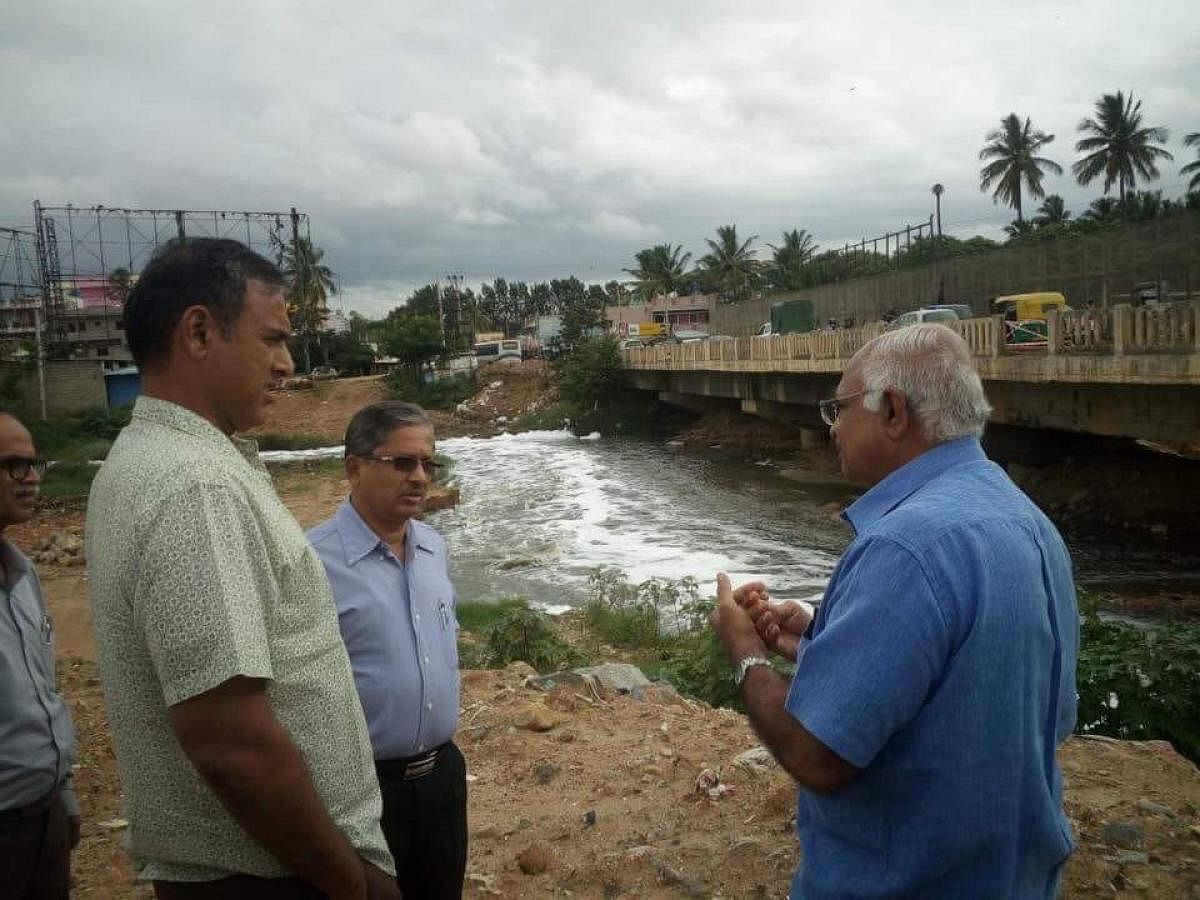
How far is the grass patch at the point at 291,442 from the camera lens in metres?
38.2

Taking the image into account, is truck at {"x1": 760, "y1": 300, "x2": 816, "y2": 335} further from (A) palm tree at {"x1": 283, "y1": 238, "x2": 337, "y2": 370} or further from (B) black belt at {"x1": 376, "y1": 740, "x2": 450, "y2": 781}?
(B) black belt at {"x1": 376, "y1": 740, "x2": 450, "y2": 781}

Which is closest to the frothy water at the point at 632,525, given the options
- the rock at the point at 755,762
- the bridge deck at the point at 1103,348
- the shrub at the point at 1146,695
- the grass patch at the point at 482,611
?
the grass patch at the point at 482,611

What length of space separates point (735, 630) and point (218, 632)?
43.4 inches

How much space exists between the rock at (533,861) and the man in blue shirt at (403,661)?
3.72 ft

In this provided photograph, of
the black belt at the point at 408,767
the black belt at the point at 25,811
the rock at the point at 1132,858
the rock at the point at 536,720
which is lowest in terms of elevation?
the rock at the point at 536,720

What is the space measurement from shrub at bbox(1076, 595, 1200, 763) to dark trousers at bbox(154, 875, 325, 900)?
4.66 metres

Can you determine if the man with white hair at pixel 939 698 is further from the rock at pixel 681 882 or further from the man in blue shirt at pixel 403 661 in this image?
the rock at pixel 681 882

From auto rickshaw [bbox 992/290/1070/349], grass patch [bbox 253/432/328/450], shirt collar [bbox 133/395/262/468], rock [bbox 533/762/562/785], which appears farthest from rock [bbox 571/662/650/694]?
grass patch [bbox 253/432/328/450]

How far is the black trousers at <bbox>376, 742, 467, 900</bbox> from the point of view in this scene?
2545 mm

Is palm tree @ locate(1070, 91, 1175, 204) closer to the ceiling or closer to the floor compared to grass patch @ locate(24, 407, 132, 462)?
closer to the ceiling

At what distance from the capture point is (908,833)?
1634 mm

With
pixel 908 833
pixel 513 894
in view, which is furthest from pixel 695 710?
pixel 908 833

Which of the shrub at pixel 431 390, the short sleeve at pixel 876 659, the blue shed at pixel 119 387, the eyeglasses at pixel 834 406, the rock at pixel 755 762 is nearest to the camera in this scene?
the short sleeve at pixel 876 659

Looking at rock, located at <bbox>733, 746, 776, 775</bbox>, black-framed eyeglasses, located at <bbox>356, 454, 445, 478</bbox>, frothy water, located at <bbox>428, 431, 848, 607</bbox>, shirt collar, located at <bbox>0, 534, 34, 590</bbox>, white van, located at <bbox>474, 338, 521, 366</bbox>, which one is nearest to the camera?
shirt collar, located at <bbox>0, 534, 34, 590</bbox>
